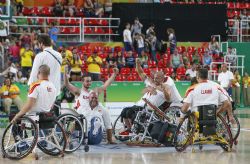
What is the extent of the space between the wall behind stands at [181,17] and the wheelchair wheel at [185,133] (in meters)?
19.1

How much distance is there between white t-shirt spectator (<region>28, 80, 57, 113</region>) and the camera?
41.0 feet

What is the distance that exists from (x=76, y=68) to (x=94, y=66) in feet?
4.28

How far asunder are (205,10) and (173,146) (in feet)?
66.1

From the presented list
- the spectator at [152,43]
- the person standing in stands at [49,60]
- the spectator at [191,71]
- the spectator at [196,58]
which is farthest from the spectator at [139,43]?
the person standing in stands at [49,60]

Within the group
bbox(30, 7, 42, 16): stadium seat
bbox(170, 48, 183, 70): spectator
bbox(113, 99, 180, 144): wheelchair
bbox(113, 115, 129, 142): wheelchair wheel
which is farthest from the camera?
bbox(30, 7, 42, 16): stadium seat

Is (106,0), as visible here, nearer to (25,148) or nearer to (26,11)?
(26,11)

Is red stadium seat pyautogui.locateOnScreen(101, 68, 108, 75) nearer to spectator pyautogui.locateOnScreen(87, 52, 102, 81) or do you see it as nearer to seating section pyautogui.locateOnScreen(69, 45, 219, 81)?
seating section pyautogui.locateOnScreen(69, 45, 219, 81)

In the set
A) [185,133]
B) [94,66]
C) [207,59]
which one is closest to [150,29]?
[207,59]

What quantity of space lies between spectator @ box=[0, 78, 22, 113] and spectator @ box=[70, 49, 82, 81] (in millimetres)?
4245

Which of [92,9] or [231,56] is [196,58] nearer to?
[231,56]

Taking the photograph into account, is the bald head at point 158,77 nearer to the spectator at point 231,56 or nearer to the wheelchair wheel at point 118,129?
the wheelchair wheel at point 118,129

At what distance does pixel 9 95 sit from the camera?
22609 mm

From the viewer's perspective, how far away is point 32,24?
31438 mm

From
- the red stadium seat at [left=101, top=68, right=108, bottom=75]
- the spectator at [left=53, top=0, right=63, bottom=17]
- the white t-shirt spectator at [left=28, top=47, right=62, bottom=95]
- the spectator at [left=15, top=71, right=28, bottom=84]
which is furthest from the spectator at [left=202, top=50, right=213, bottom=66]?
the white t-shirt spectator at [left=28, top=47, right=62, bottom=95]
